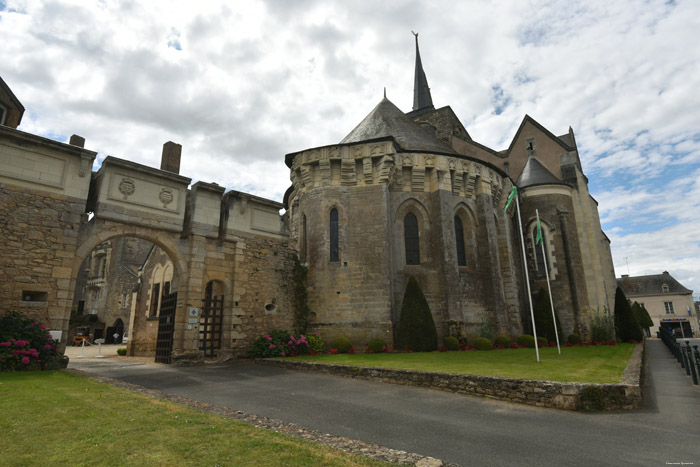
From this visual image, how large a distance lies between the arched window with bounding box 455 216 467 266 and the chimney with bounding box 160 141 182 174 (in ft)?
42.1

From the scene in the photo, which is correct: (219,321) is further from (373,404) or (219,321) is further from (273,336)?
(373,404)

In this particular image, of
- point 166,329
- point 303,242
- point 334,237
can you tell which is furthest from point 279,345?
point 303,242

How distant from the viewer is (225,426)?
4762 millimetres

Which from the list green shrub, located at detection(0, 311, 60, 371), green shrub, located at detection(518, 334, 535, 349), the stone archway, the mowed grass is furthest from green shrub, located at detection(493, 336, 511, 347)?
green shrub, located at detection(0, 311, 60, 371)

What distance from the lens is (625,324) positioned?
23.1 metres

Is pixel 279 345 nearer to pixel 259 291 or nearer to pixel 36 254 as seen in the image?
pixel 259 291

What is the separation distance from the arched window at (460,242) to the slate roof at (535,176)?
753 centimetres

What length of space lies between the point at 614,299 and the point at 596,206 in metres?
8.24

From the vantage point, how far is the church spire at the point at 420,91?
37.4 meters

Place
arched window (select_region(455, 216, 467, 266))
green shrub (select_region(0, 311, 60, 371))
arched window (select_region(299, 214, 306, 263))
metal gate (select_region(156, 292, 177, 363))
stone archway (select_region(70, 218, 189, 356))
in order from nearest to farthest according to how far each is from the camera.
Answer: green shrub (select_region(0, 311, 60, 371)), stone archway (select_region(70, 218, 189, 356)), metal gate (select_region(156, 292, 177, 363)), arched window (select_region(299, 214, 306, 263)), arched window (select_region(455, 216, 467, 266))

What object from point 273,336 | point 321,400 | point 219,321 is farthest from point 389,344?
point 321,400

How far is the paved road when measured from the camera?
14.5 feet

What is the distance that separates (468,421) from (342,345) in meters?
9.82

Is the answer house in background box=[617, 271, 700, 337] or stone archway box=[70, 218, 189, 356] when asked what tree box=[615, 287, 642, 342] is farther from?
house in background box=[617, 271, 700, 337]
